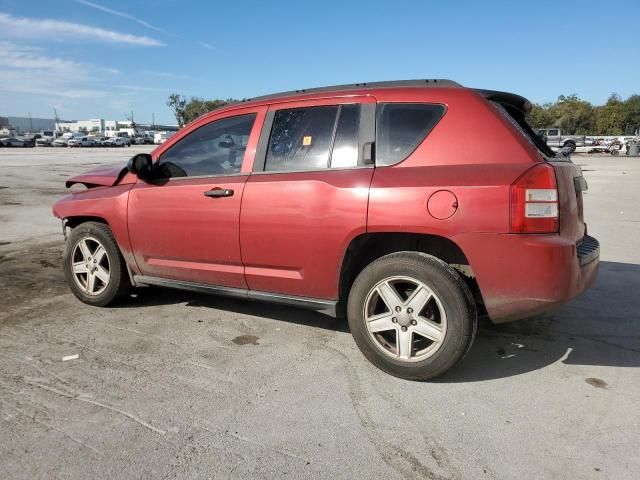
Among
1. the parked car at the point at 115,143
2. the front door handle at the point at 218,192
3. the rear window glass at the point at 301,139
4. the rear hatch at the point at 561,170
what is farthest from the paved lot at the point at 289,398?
the parked car at the point at 115,143

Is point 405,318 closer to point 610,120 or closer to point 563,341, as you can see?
point 563,341

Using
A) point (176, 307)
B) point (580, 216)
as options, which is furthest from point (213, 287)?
point (580, 216)

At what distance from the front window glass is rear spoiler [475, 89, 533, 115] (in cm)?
171

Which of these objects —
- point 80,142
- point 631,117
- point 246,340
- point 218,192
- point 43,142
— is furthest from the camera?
point 631,117

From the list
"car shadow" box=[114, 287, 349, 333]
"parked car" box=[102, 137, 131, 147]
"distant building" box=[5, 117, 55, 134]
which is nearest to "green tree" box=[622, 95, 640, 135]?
"parked car" box=[102, 137, 131, 147]

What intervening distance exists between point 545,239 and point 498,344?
1.23 meters

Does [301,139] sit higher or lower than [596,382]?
higher

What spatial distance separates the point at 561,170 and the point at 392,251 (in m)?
1.16

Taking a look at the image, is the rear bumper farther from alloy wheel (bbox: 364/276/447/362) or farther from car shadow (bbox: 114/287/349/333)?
car shadow (bbox: 114/287/349/333)

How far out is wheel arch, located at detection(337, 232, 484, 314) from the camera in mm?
3324

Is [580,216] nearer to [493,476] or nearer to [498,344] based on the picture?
[498,344]

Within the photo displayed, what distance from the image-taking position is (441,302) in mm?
3104

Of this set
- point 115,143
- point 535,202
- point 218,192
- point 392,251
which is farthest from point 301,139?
point 115,143

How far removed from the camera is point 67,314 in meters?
4.54
